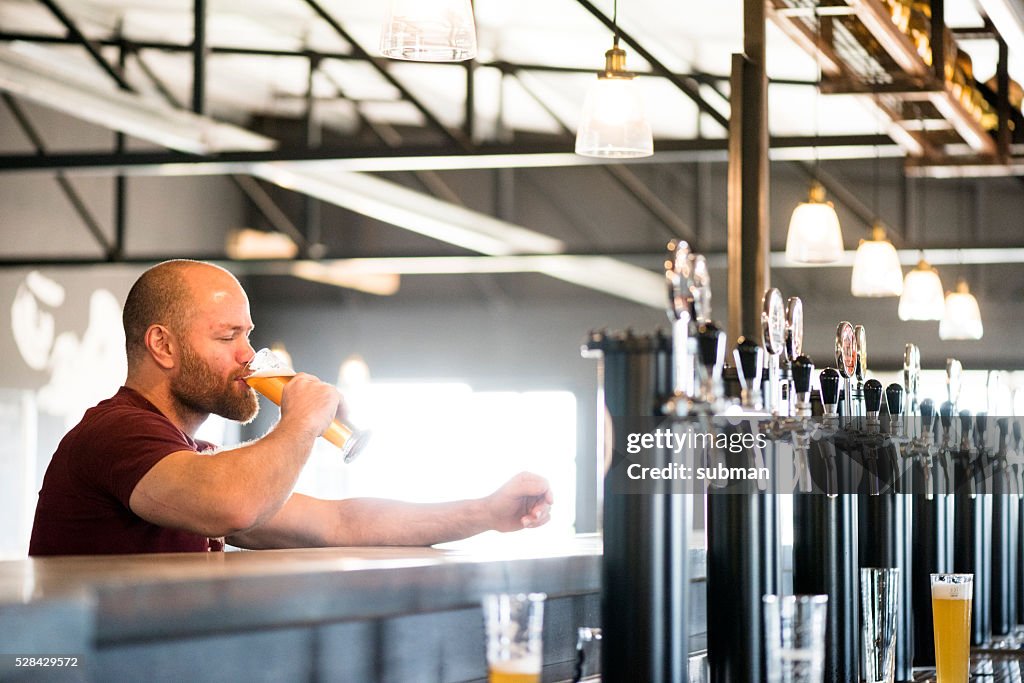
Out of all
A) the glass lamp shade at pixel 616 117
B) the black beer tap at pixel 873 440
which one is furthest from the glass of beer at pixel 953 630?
the glass lamp shade at pixel 616 117

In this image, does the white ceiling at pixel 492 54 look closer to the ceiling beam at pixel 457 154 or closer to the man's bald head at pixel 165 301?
the ceiling beam at pixel 457 154

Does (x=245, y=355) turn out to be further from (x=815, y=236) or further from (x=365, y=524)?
(x=815, y=236)

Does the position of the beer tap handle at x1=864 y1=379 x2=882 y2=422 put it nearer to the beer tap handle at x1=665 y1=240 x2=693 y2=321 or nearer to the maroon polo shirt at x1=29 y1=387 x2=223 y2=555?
the beer tap handle at x1=665 y1=240 x2=693 y2=321

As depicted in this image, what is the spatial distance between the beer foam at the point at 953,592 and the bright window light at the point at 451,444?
34.2 ft

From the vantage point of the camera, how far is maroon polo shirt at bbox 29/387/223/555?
2.27 metres

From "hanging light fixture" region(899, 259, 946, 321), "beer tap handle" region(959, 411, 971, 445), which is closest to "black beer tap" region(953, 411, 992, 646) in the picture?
"beer tap handle" region(959, 411, 971, 445)

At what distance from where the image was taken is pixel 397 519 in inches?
101

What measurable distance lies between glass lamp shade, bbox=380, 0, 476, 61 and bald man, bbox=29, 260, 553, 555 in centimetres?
70

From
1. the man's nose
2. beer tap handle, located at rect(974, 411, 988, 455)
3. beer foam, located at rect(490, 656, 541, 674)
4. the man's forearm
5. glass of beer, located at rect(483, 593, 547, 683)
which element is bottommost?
beer foam, located at rect(490, 656, 541, 674)

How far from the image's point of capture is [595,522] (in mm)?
11727

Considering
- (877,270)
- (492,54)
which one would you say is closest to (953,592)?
(877,270)

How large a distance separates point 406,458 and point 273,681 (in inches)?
439

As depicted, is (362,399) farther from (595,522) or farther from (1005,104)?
(1005,104)

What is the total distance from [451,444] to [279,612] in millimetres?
11077
